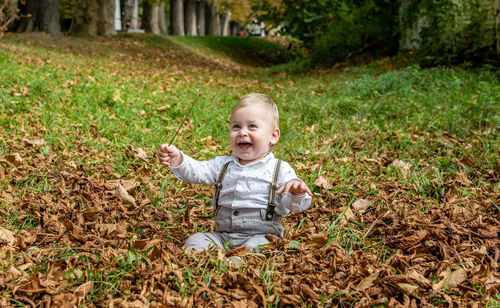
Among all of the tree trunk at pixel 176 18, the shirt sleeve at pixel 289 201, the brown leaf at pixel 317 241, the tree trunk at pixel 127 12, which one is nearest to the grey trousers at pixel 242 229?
the shirt sleeve at pixel 289 201

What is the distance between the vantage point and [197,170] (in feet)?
9.41

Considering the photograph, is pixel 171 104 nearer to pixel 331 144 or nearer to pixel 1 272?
pixel 331 144

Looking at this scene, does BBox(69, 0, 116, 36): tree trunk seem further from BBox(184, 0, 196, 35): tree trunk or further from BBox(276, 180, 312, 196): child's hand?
BBox(276, 180, 312, 196): child's hand

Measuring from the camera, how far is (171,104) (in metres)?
6.78

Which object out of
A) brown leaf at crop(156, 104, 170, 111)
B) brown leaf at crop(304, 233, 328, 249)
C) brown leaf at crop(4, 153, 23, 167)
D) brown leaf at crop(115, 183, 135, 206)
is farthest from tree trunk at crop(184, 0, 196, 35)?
brown leaf at crop(304, 233, 328, 249)

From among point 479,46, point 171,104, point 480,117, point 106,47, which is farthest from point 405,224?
point 106,47

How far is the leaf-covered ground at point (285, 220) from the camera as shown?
2.18m

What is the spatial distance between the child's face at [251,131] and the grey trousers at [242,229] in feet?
1.17

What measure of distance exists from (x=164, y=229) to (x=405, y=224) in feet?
5.48

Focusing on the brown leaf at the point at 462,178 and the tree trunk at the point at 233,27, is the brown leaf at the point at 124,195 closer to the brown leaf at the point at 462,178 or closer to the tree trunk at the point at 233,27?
the brown leaf at the point at 462,178

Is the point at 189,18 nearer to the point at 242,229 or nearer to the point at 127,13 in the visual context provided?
the point at 127,13

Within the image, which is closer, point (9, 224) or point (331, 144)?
point (9, 224)

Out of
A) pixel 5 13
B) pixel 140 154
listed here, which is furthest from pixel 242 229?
pixel 5 13

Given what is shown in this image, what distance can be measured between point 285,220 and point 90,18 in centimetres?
1573
